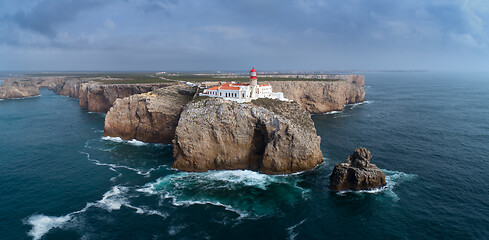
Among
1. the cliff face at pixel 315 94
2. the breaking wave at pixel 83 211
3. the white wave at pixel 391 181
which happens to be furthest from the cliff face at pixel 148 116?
the cliff face at pixel 315 94

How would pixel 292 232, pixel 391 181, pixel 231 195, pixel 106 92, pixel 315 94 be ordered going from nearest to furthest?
pixel 292 232 → pixel 231 195 → pixel 391 181 → pixel 106 92 → pixel 315 94

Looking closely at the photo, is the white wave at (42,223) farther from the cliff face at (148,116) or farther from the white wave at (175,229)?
the cliff face at (148,116)

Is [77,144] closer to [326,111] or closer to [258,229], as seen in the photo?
[258,229]

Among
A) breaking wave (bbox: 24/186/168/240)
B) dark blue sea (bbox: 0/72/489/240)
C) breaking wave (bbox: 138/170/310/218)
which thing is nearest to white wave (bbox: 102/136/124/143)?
dark blue sea (bbox: 0/72/489/240)

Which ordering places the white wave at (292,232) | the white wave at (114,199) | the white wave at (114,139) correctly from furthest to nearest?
the white wave at (114,139), the white wave at (114,199), the white wave at (292,232)

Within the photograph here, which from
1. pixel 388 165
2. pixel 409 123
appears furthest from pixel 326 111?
pixel 388 165

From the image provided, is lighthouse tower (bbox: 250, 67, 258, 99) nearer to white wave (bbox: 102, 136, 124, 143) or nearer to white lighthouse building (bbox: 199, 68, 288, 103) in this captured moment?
white lighthouse building (bbox: 199, 68, 288, 103)

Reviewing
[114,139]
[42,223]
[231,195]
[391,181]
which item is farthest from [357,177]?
[114,139]

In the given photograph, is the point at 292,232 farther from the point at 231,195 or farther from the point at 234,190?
the point at 234,190
